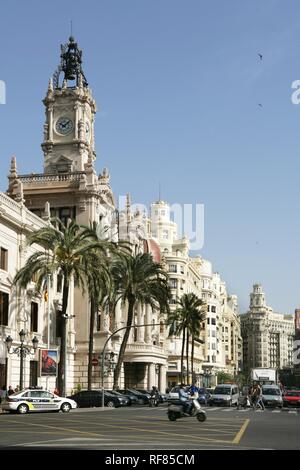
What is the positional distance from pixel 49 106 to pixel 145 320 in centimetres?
2701

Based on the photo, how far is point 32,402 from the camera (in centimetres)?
4116

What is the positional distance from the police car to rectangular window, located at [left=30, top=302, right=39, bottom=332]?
1596cm

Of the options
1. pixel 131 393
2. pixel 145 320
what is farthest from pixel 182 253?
pixel 131 393

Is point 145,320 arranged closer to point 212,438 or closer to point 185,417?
point 185,417

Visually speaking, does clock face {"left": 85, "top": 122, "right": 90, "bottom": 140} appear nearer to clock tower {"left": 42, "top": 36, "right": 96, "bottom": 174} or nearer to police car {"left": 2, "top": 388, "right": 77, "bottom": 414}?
clock tower {"left": 42, "top": 36, "right": 96, "bottom": 174}

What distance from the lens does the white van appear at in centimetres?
5462

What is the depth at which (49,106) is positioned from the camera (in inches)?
3282

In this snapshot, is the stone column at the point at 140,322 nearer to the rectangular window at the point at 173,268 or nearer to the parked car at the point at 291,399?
the parked car at the point at 291,399

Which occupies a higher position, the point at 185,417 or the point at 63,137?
the point at 63,137

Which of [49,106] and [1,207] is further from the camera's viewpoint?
[49,106]

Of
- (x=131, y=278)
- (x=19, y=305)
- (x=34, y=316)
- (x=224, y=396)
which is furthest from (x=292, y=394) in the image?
(x=19, y=305)

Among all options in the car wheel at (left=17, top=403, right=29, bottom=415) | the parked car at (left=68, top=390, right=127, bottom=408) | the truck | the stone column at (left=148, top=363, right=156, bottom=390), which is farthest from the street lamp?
the car wheel at (left=17, top=403, right=29, bottom=415)

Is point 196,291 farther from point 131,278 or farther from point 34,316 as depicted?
point 34,316
